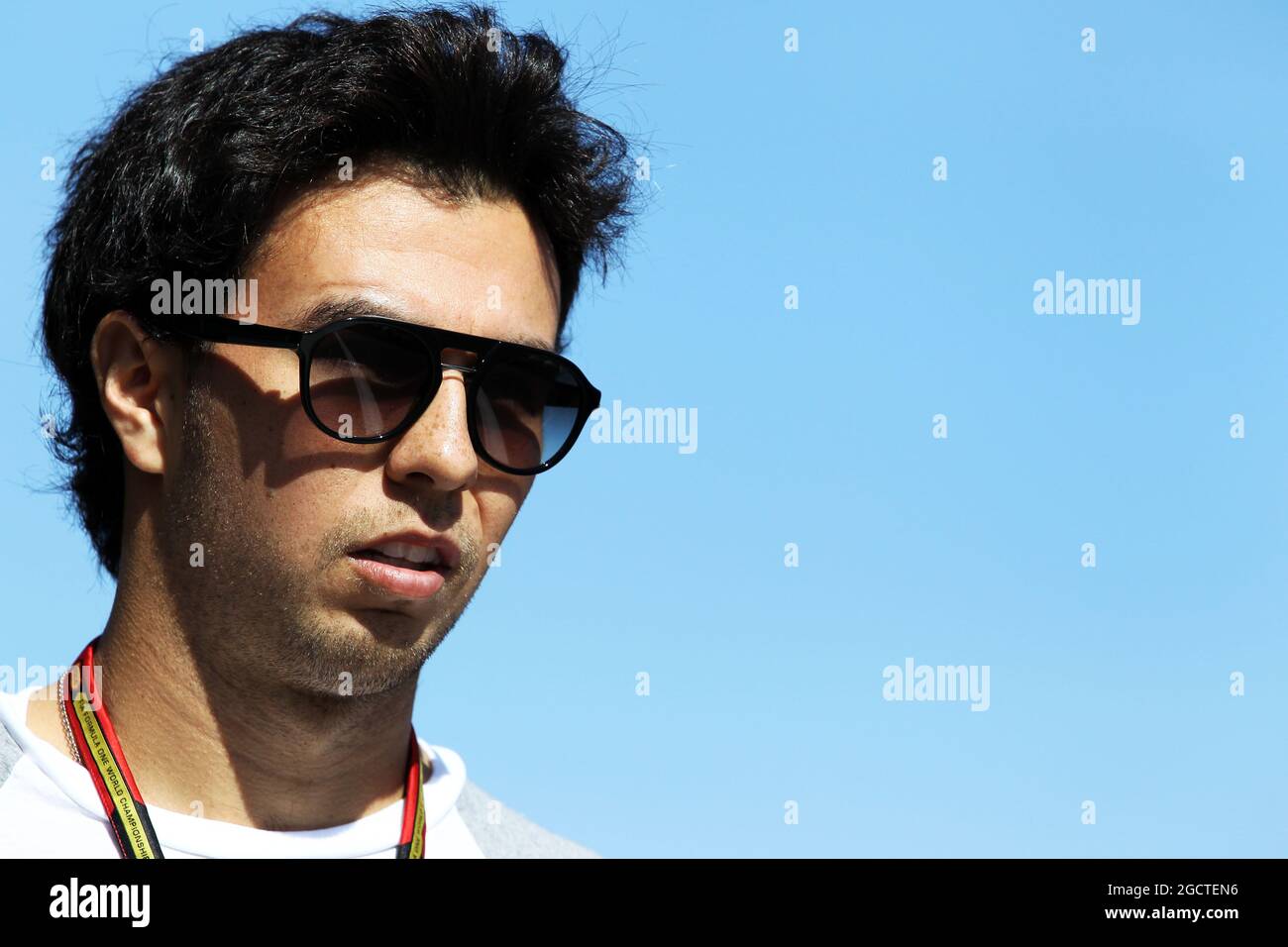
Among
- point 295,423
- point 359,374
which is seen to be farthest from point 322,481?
point 359,374

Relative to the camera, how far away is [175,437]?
13.7ft

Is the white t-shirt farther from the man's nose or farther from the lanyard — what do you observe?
the man's nose

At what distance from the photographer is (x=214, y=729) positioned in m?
4.13

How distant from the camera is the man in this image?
3.96 meters

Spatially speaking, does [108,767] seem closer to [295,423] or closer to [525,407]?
[295,423]

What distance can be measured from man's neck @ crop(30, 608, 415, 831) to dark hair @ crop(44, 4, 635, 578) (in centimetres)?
96

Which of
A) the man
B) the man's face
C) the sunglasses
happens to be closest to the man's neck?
the man

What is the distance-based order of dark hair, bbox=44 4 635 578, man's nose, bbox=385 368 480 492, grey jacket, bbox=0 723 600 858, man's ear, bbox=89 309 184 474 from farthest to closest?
grey jacket, bbox=0 723 600 858 → dark hair, bbox=44 4 635 578 → man's ear, bbox=89 309 184 474 → man's nose, bbox=385 368 480 492

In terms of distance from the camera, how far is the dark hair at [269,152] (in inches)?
172

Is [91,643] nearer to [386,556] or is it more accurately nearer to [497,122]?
[386,556]

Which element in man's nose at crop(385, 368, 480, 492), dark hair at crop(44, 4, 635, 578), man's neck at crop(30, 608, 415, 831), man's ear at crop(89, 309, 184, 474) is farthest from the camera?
dark hair at crop(44, 4, 635, 578)
